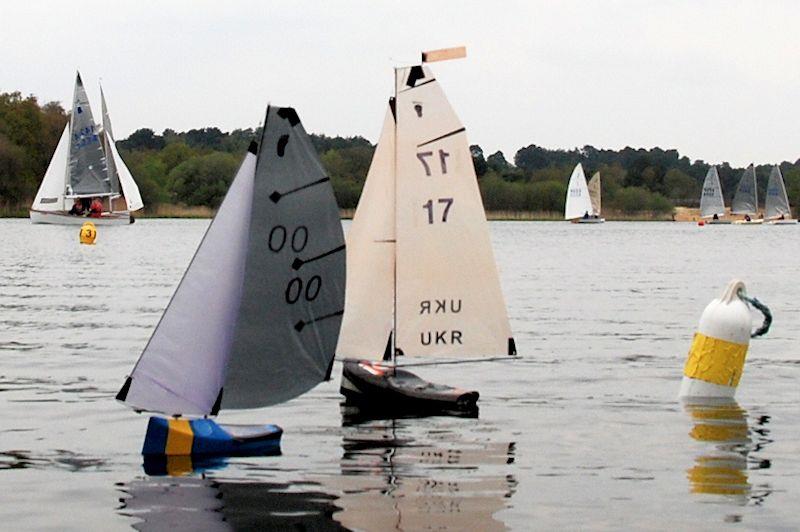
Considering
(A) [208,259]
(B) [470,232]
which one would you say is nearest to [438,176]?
(B) [470,232]

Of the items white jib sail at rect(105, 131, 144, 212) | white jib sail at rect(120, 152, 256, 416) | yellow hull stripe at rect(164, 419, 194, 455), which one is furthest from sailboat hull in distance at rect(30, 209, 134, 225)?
white jib sail at rect(120, 152, 256, 416)

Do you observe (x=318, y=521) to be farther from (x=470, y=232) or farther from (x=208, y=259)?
(x=470, y=232)

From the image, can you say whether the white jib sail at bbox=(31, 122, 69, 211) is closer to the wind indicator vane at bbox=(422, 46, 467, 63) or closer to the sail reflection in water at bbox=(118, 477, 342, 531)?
the wind indicator vane at bbox=(422, 46, 467, 63)

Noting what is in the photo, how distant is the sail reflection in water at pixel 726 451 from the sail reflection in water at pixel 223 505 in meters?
4.16

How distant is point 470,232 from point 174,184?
505 ft

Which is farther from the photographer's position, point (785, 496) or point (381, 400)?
point (381, 400)

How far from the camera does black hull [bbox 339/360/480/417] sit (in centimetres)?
2212

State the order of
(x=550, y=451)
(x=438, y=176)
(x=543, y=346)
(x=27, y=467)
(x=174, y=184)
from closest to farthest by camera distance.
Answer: (x=27, y=467) → (x=550, y=451) → (x=438, y=176) → (x=543, y=346) → (x=174, y=184)

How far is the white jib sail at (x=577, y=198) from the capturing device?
16950 cm

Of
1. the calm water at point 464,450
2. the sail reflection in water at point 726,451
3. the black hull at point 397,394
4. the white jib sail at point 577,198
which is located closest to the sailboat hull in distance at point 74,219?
the white jib sail at point 577,198

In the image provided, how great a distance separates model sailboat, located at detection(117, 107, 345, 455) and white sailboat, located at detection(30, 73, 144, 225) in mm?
97803

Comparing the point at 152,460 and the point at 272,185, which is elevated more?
the point at 272,185

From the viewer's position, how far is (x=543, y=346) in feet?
112

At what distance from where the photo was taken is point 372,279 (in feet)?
72.8
